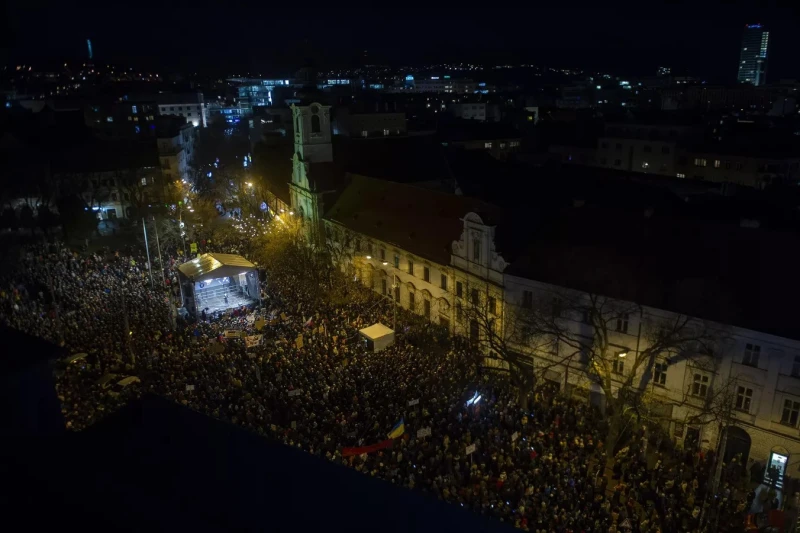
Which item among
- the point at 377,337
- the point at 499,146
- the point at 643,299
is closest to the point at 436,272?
the point at 377,337

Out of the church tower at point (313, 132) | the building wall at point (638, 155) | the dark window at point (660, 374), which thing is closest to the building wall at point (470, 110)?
the building wall at point (638, 155)

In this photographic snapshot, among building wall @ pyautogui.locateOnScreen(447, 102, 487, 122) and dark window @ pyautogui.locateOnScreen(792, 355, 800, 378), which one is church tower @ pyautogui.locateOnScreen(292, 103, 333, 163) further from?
building wall @ pyautogui.locateOnScreen(447, 102, 487, 122)

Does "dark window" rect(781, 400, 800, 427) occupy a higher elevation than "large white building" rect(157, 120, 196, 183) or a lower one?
lower

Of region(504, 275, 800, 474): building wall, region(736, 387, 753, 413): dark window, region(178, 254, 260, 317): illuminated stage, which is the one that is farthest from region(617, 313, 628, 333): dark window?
region(178, 254, 260, 317): illuminated stage

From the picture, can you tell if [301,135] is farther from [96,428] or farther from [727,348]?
[96,428]

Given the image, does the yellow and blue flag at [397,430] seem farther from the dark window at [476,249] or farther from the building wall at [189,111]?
the building wall at [189,111]

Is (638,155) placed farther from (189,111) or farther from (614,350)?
(189,111)
